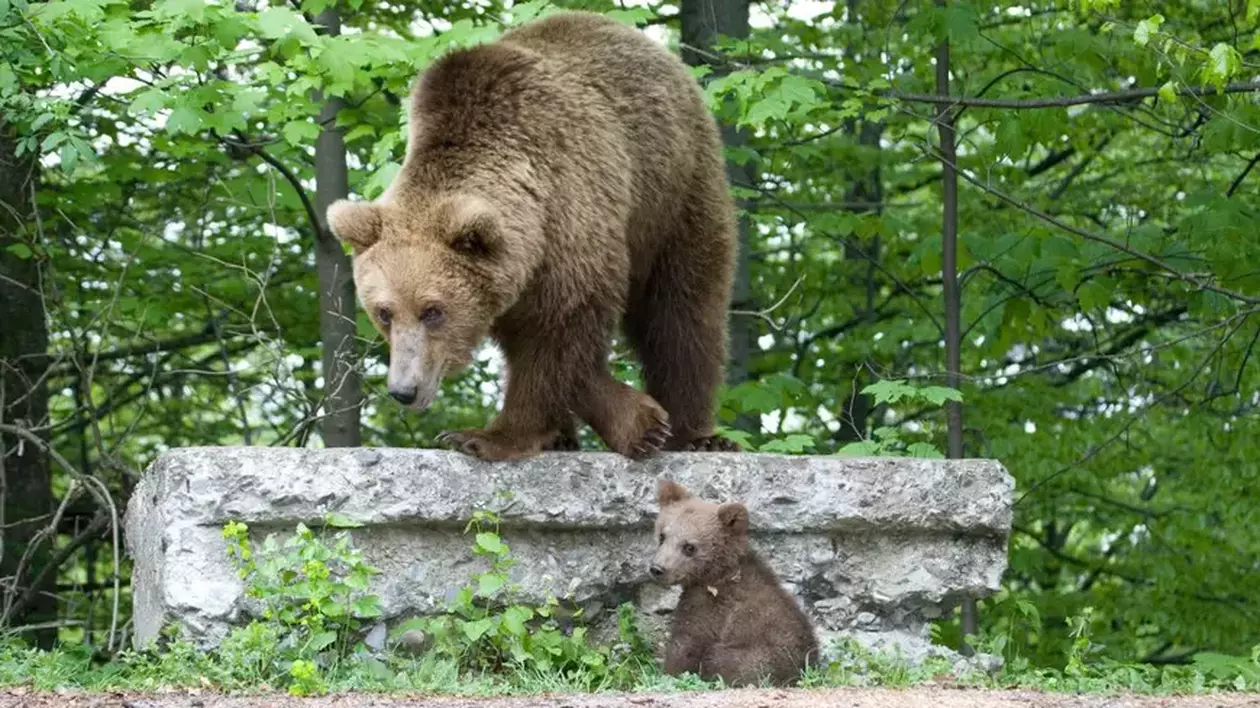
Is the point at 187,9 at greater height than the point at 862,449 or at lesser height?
greater

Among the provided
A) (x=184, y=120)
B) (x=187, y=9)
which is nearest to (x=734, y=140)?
(x=184, y=120)

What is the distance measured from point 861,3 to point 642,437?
6.07m

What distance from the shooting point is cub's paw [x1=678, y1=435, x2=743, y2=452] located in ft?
22.4

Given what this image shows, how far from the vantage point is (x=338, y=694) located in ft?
16.4

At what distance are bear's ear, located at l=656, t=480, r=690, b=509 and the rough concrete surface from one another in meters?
0.31

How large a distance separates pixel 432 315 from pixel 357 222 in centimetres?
45

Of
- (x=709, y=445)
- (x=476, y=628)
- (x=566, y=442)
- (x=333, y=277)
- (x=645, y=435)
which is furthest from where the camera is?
(x=333, y=277)

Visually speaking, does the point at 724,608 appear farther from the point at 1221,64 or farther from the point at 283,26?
the point at 283,26

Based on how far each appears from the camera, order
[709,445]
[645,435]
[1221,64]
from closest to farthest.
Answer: [1221,64]
[645,435]
[709,445]

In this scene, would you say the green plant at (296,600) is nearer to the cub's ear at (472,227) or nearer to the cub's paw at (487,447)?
the cub's paw at (487,447)

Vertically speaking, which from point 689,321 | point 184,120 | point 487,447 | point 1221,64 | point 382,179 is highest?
point 1221,64

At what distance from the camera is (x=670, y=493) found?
5.79 metres

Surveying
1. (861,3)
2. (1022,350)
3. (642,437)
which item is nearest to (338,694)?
(642,437)

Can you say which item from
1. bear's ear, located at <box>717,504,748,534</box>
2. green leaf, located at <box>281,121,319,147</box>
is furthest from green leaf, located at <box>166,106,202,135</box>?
bear's ear, located at <box>717,504,748,534</box>
